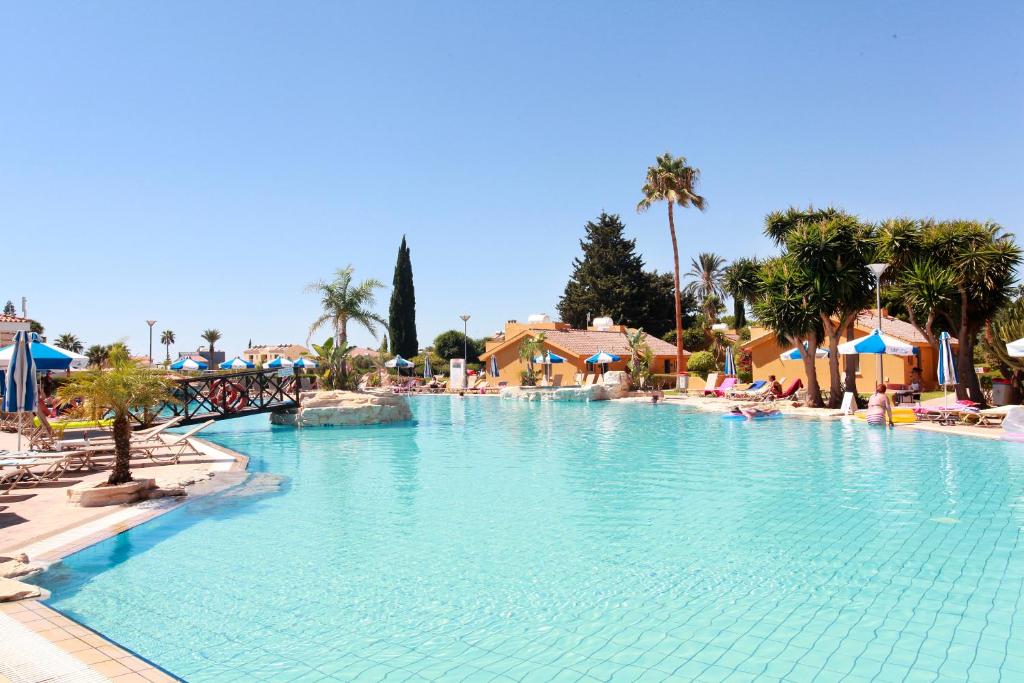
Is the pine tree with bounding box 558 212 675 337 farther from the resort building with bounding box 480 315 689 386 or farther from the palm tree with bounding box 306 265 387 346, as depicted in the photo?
the palm tree with bounding box 306 265 387 346

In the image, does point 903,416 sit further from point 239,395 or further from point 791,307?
point 239,395

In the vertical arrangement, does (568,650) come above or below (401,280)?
below

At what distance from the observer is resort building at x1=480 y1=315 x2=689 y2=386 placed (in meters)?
44.6

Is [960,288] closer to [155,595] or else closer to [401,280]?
[155,595]

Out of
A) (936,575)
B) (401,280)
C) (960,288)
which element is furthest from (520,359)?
(936,575)

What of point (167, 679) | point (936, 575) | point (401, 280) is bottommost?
point (936, 575)

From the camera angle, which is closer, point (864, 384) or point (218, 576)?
point (218, 576)

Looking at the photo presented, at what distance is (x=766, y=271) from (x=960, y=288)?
20.7ft

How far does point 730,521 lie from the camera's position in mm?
8688

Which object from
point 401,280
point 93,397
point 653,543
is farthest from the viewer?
point 401,280

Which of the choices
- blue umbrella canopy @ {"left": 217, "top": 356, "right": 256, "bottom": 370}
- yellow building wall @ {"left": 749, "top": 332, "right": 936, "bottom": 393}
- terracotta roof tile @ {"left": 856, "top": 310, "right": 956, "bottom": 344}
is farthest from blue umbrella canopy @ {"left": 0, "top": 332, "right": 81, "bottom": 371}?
terracotta roof tile @ {"left": 856, "top": 310, "right": 956, "bottom": 344}

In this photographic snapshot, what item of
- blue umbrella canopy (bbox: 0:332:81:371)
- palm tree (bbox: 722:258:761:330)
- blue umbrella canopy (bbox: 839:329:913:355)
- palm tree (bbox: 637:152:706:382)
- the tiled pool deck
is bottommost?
the tiled pool deck

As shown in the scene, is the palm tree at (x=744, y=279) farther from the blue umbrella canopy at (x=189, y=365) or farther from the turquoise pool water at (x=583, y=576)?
the blue umbrella canopy at (x=189, y=365)

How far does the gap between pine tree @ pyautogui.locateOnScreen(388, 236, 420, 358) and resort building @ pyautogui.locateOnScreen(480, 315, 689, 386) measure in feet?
38.5
